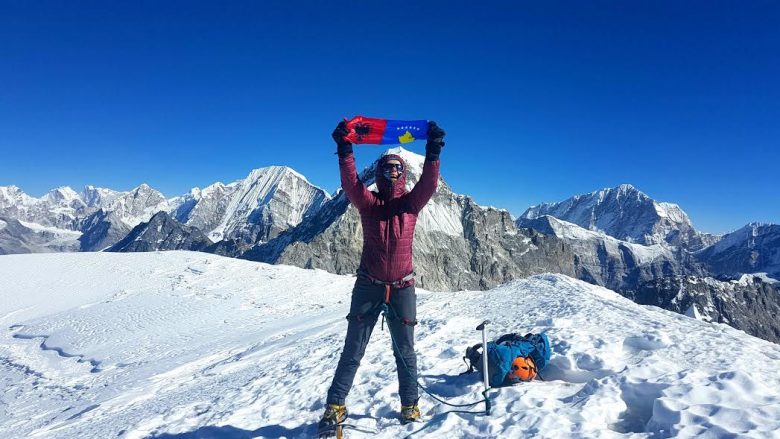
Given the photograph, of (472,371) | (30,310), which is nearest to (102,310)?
(30,310)

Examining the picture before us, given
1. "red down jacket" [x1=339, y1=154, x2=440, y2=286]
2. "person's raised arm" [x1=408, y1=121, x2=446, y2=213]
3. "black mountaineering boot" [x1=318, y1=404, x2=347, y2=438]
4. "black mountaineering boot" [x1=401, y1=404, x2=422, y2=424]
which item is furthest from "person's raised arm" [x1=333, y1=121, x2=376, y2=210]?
"black mountaineering boot" [x1=401, y1=404, x2=422, y2=424]

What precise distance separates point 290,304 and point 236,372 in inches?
503

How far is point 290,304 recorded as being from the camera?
25078mm

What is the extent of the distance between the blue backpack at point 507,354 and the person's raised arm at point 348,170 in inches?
136

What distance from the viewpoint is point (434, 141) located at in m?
6.40

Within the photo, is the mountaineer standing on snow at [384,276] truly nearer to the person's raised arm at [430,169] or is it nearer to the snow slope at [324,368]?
the person's raised arm at [430,169]

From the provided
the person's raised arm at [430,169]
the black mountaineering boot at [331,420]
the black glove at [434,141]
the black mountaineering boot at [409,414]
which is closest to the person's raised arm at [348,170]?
the person's raised arm at [430,169]

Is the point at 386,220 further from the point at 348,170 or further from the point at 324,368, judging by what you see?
the point at 324,368

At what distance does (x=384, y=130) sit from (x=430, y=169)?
1.33 metres

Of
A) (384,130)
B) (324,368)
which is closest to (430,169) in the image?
(384,130)

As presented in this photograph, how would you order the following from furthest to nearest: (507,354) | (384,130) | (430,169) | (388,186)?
(507,354) < (384,130) < (388,186) < (430,169)

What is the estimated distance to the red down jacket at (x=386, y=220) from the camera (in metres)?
6.50

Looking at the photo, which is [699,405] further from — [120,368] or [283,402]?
[120,368]

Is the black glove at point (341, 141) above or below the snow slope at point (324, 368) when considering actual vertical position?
above
